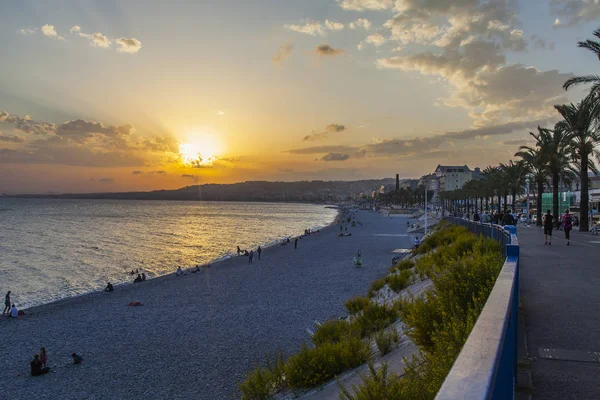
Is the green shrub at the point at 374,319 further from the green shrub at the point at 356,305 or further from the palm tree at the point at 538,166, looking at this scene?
the palm tree at the point at 538,166

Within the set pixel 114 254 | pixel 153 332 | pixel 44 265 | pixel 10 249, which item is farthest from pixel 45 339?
pixel 10 249

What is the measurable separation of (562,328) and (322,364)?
15.0ft

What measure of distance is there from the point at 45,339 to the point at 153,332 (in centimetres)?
465

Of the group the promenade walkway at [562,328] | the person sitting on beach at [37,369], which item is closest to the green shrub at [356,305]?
the promenade walkway at [562,328]

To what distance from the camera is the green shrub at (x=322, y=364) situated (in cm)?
909

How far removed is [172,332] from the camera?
19734mm

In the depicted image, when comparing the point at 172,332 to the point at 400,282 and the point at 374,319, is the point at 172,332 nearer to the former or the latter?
the point at 400,282

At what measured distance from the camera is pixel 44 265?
1710 inches

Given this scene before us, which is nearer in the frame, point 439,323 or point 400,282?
point 439,323

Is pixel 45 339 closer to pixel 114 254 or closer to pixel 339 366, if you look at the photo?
pixel 339 366

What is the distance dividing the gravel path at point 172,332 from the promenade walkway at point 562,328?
8278mm

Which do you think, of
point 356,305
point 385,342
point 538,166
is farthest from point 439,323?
point 538,166

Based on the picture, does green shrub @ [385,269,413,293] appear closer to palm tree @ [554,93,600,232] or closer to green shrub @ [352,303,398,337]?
green shrub @ [352,303,398,337]

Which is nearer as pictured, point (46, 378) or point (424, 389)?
point (424, 389)
